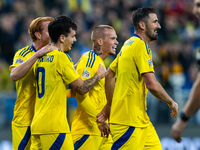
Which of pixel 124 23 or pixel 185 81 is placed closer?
pixel 185 81

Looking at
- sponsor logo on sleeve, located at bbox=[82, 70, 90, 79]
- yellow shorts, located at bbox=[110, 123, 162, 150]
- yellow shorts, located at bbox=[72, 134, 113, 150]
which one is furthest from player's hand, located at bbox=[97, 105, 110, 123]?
sponsor logo on sleeve, located at bbox=[82, 70, 90, 79]

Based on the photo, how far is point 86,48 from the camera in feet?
38.1

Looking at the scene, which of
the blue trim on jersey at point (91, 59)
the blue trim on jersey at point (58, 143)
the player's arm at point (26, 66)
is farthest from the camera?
the blue trim on jersey at point (91, 59)

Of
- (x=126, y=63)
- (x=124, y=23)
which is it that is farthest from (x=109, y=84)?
(x=124, y=23)

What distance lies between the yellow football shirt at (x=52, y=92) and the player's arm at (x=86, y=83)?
0.31 feet

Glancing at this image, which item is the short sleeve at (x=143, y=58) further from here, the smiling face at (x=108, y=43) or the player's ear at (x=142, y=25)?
the smiling face at (x=108, y=43)

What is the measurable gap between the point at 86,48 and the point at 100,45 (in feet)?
19.7

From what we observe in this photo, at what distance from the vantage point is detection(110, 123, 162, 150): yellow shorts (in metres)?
4.47

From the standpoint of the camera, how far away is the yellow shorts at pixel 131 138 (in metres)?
4.47

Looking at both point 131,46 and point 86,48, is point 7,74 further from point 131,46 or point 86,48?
point 131,46

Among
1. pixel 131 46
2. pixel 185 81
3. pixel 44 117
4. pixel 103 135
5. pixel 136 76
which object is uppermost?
pixel 131 46

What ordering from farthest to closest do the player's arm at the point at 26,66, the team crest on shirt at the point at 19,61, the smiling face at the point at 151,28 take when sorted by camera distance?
the team crest on shirt at the point at 19,61 < the smiling face at the point at 151,28 < the player's arm at the point at 26,66

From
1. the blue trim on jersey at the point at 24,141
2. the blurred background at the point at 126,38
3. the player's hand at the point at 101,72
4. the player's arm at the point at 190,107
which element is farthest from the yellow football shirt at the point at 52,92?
the blurred background at the point at 126,38

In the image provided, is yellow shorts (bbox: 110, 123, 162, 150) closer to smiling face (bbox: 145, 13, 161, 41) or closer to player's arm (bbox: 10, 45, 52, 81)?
smiling face (bbox: 145, 13, 161, 41)
